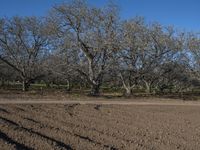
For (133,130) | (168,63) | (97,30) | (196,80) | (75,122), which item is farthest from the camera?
(196,80)

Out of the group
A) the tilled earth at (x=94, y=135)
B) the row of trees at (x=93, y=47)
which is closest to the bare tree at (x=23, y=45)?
the row of trees at (x=93, y=47)

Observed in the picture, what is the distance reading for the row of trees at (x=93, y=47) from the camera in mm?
38438

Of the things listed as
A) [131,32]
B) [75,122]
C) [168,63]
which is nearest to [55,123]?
[75,122]

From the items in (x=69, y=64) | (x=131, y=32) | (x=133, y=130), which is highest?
(x=131, y=32)

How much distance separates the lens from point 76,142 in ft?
41.2

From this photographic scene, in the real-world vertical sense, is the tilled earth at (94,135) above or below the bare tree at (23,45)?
below

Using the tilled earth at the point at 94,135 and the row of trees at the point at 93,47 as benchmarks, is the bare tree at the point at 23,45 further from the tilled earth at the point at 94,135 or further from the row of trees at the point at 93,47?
the tilled earth at the point at 94,135

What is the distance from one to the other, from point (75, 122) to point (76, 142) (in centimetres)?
557

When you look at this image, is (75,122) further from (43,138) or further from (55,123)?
(43,138)

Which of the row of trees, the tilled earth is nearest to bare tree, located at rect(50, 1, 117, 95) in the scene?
the row of trees

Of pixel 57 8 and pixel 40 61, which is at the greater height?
pixel 57 8

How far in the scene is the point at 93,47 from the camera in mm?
38312

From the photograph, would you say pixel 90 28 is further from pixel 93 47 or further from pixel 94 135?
pixel 94 135

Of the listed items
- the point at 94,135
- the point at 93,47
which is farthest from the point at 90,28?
the point at 94,135
